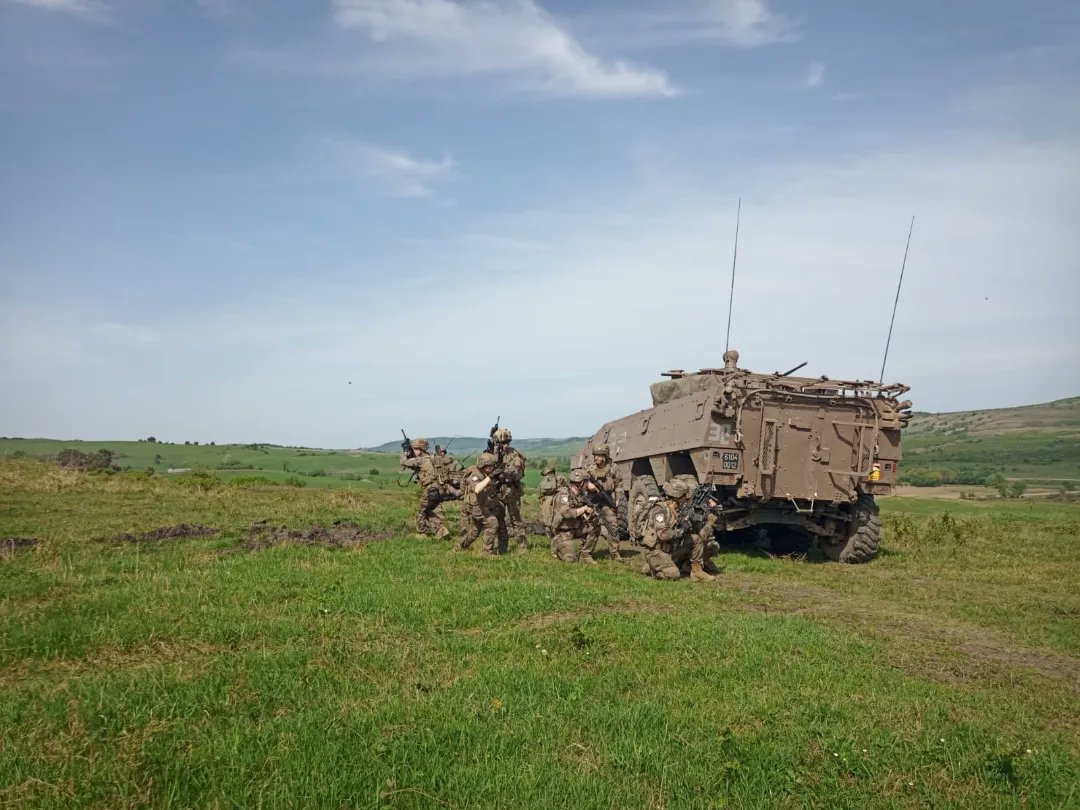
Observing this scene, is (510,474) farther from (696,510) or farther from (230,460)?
(230,460)

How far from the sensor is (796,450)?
43.9 ft

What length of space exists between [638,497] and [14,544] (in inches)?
391

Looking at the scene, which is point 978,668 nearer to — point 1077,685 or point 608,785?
point 1077,685

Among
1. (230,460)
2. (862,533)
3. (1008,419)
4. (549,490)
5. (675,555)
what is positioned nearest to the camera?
(675,555)

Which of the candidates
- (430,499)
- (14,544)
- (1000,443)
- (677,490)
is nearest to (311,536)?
(430,499)

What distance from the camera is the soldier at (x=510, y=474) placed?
540 inches

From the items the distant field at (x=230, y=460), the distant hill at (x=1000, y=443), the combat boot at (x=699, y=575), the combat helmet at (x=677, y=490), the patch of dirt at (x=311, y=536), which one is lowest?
the distant field at (x=230, y=460)

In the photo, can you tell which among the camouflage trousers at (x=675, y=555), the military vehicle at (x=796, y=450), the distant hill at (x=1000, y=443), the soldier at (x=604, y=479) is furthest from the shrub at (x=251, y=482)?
the distant hill at (x=1000, y=443)

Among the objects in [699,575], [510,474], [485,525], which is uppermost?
[510,474]

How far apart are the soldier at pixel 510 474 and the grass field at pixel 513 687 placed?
2.22 meters

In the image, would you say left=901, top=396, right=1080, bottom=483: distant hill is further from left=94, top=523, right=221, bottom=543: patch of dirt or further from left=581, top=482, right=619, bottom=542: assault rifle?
left=94, top=523, right=221, bottom=543: patch of dirt

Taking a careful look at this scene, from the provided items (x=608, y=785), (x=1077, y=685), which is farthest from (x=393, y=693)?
(x=1077, y=685)

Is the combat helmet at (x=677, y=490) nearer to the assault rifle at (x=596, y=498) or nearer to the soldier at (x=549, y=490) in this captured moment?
the assault rifle at (x=596, y=498)

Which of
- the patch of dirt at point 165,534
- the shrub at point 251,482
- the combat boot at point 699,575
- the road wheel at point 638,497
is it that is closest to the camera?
the combat boot at point 699,575
